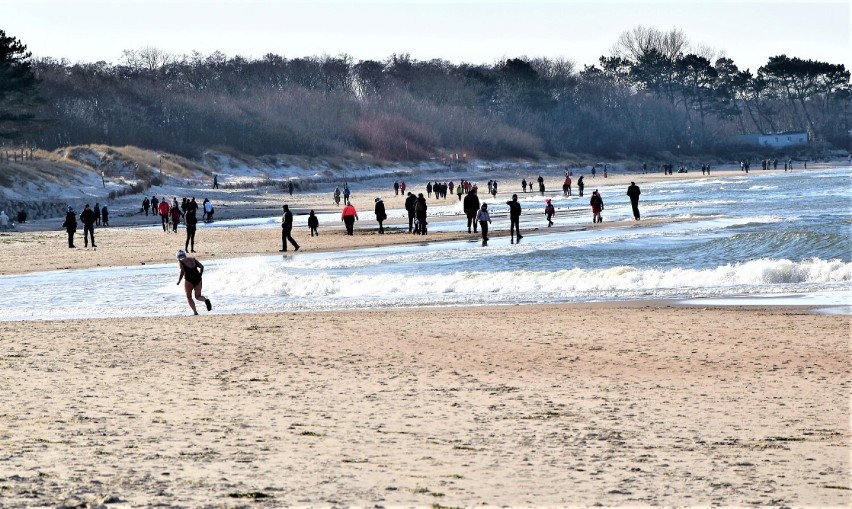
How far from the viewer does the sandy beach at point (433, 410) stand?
6.58 m

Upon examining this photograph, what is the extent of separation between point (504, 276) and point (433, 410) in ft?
43.9

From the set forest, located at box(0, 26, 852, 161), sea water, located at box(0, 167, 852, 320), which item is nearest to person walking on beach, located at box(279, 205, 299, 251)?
sea water, located at box(0, 167, 852, 320)

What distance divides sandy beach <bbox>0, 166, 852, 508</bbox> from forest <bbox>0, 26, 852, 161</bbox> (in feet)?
328

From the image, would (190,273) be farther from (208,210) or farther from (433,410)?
(208,210)

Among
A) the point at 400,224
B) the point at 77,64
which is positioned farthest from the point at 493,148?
the point at 400,224

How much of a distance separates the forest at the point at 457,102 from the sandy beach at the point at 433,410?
3940 inches

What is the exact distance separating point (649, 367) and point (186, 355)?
4.99m

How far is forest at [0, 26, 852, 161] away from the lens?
122938 mm

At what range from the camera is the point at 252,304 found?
19969 mm

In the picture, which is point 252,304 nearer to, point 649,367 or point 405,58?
point 649,367

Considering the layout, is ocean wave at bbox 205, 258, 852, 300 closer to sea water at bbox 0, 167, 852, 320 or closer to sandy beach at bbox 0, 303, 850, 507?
sea water at bbox 0, 167, 852, 320

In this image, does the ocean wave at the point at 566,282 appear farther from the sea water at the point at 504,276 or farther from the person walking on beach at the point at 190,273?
the person walking on beach at the point at 190,273

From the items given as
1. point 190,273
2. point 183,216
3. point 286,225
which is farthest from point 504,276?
point 183,216

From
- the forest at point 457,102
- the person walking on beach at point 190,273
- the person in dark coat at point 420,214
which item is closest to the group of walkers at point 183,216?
the person in dark coat at point 420,214
